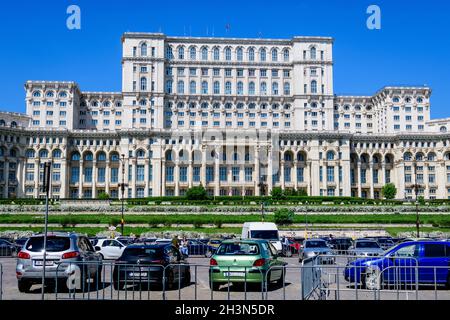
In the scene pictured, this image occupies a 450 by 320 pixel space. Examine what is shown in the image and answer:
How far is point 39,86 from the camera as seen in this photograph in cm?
11619

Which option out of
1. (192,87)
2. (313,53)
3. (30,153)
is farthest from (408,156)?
(30,153)

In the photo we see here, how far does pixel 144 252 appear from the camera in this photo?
773 inches

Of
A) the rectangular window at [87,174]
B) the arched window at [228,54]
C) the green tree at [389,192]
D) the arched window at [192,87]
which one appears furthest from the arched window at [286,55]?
the rectangular window at [87,174]

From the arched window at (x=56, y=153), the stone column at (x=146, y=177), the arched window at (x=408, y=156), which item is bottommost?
the stone column at (x=146, y=177)

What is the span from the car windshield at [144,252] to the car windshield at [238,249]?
237 centimetres

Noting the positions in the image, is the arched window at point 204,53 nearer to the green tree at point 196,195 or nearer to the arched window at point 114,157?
the arched window at point 114,157

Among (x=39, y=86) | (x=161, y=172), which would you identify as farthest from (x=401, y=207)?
(x=39, y=86)

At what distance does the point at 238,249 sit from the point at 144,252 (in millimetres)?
3590

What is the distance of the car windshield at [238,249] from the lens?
1848 cm

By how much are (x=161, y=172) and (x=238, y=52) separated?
33880 millimetres

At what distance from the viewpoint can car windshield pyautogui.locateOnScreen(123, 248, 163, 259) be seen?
1939 centimetres

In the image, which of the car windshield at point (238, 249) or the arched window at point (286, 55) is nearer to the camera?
the car windshield at point (238, 249)

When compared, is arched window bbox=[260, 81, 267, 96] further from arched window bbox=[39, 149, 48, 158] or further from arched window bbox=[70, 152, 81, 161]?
arched window bbox=[39, 149, 48, 158]

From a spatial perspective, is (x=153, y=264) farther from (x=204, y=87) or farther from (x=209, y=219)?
(x=204, y=87)
